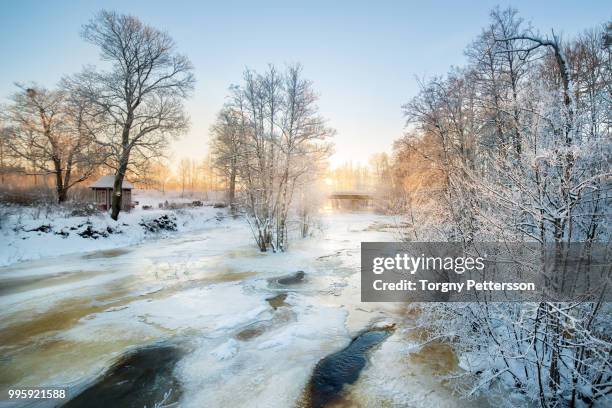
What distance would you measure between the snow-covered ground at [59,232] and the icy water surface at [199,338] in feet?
6.84

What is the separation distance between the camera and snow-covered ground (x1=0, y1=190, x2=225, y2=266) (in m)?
12.9

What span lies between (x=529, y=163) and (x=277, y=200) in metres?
11.7

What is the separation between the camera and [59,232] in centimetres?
1471

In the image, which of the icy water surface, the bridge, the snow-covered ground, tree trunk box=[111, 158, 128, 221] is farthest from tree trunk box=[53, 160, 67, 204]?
the bridge

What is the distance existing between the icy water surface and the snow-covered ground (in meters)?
2.09

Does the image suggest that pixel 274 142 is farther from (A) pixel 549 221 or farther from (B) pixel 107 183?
(B) pixel 107 183

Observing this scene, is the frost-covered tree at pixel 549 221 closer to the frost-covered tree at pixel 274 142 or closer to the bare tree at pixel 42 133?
the frost-covered tree at pixel 274 142

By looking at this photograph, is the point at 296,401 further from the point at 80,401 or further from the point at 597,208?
the point at 597,208

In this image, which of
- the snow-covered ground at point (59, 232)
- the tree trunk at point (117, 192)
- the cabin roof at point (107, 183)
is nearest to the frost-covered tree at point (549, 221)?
the snow-covered ground at point (59, 232)

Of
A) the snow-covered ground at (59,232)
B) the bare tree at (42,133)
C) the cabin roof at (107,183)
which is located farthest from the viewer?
the cabin roof at (107,183)

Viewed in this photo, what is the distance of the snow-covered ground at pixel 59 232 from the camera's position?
42.5 ft

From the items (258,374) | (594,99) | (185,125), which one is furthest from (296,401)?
(185,125)

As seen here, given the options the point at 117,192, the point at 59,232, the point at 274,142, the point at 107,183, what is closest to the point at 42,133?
the point at 107,183

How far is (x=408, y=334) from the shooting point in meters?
6.20
